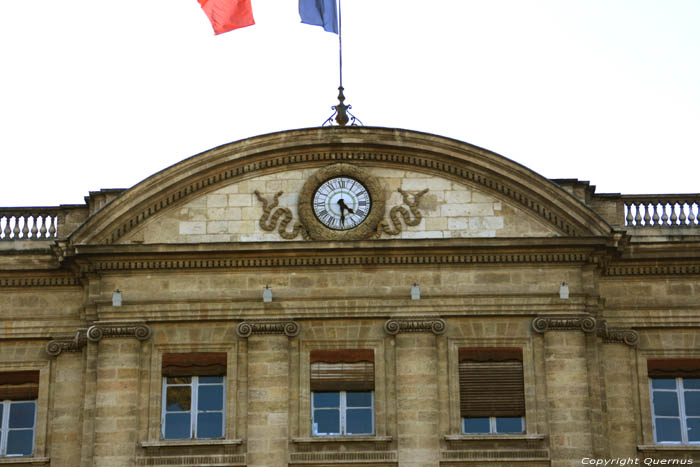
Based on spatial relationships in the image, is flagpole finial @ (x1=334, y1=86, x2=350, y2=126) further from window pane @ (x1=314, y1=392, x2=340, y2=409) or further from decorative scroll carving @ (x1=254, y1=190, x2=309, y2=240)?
window pane @ (x1=314, y1=392, x2=340, y2=409)

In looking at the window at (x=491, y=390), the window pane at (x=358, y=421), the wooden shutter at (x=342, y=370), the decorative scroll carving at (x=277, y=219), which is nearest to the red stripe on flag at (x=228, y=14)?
the decorative scroll carving at (x=277, y=219)

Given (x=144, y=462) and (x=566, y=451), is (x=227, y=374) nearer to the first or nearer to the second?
(x=144, y=462)

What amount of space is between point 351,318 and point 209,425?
3.12 m

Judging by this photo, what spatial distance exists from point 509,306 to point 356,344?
2.79 meters

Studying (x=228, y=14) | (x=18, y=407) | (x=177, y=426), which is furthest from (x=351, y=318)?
(x=228, y=14)

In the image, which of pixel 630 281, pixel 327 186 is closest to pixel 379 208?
pixel 327 186

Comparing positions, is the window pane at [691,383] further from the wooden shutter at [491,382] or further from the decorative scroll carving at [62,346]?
the decorative scroll carving at [62,346]

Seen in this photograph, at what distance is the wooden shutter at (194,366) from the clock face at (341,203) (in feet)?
10.5

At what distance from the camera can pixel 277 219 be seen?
96.4 ft

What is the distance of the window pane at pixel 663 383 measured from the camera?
29.2m

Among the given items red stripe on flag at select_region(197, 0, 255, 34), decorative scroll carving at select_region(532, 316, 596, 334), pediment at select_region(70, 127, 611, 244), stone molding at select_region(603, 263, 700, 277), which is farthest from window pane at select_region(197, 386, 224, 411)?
stone molding at select_region(603, 263, 700, 277)

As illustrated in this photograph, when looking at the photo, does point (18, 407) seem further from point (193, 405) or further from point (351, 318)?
point (351, 318)

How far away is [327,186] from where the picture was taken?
29.6m

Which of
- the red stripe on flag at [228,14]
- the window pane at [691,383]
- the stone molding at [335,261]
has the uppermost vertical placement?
the red stripe on flag at [228,14]
